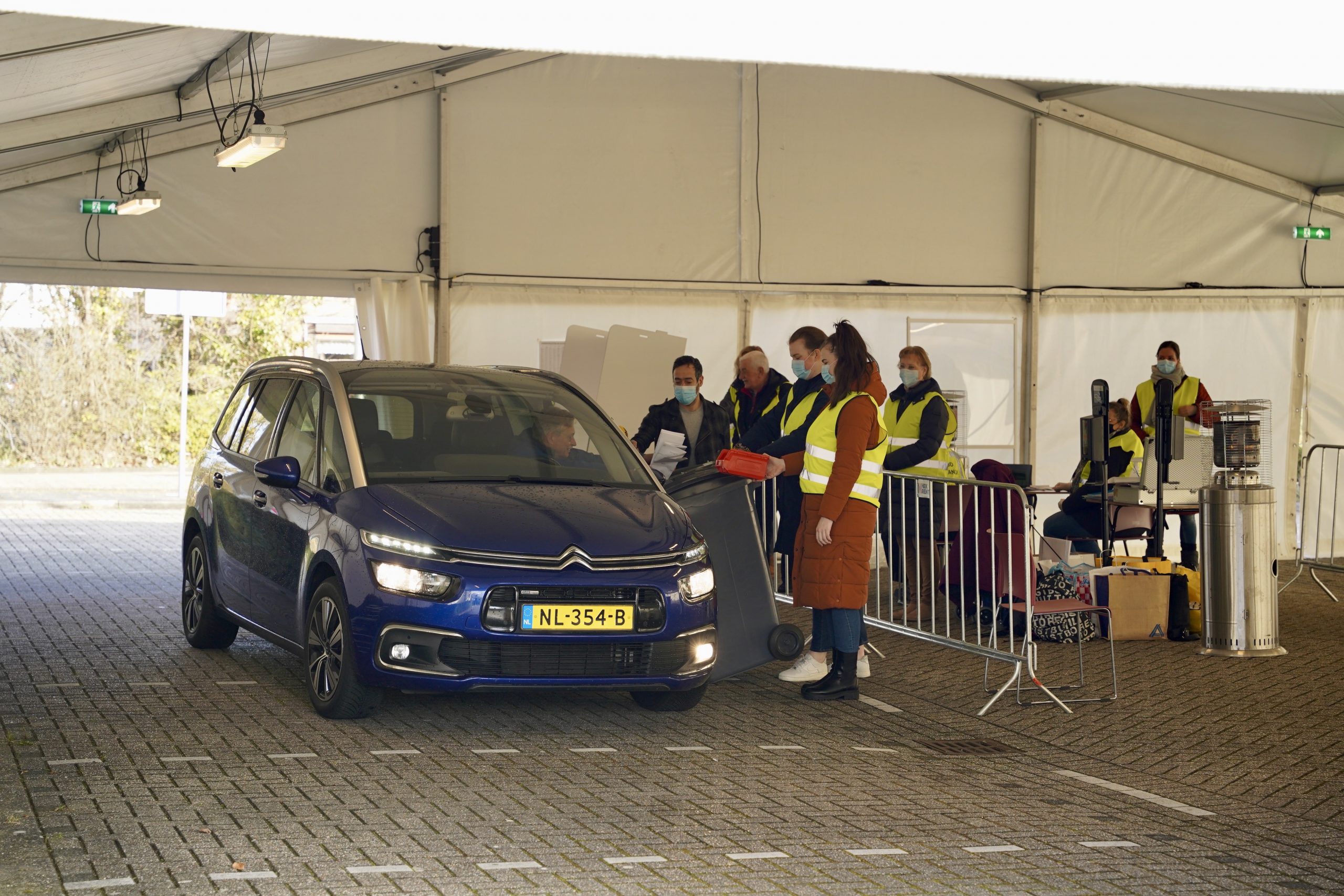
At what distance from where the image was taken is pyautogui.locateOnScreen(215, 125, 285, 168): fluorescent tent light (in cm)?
1133

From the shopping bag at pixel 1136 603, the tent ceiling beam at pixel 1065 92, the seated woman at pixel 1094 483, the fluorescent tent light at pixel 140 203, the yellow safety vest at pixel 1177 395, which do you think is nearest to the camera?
the shopping bag at pixel 1136 603

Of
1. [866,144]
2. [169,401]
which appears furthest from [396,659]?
[169,401]

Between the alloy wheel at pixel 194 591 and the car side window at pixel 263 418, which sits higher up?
the car side window at pixel 263 418

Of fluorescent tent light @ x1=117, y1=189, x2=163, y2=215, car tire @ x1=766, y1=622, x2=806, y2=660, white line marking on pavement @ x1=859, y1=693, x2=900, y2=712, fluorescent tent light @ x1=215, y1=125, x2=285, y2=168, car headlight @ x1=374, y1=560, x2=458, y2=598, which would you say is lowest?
white line marking on pavement @ x1=859, y1=693, x2=900, y2=712

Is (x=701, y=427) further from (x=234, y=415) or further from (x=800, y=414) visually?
(x=234, y=415)

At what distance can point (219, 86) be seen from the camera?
12.4 meters

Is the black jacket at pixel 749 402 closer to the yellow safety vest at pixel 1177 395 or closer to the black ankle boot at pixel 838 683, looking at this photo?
the black ankle boot at pixel 838 683

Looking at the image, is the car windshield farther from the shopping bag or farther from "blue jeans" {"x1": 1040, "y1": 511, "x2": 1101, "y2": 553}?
"blue jeans" {"x1": 1040, "y1": 511, "x2": 1101, "y2": 553}

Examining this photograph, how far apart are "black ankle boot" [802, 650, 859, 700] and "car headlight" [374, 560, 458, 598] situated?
91.4 inches

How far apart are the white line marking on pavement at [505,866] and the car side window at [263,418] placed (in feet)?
12.7

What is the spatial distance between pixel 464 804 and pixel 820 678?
2984 mm

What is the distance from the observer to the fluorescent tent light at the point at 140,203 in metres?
12.6

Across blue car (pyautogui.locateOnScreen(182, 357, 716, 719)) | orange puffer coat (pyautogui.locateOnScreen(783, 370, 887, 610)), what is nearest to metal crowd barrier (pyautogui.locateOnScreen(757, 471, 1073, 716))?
orange puffer coat (pyautogui.locateOnScreen(783, 370, 887, 610))

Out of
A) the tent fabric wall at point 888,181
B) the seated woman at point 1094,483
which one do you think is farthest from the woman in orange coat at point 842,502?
the tent fabric wall at point 888,181
